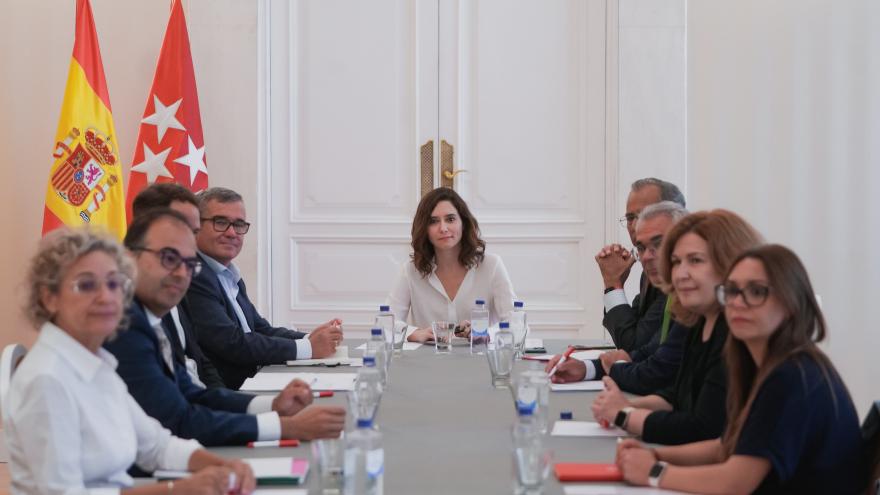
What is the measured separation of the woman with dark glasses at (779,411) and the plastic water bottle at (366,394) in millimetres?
709

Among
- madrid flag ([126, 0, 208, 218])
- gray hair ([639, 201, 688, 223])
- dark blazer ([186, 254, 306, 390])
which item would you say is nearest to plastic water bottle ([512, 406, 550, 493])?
gray hair ([639, 201, 688, 223])

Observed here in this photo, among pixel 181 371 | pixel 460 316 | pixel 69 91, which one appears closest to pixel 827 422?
pixel 181 371

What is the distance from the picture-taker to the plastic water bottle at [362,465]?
1.96m

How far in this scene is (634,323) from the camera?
4.12 meters

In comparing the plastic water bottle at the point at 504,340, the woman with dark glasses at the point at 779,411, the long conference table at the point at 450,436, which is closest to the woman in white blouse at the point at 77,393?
the long conference table at the point at 450,436

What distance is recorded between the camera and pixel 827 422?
210 centimetres

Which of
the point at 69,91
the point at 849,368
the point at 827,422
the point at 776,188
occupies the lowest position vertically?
the point at 849,368

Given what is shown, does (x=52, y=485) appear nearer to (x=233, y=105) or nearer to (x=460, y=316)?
(x=460, y=316)

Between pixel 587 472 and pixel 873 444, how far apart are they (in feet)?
1.95

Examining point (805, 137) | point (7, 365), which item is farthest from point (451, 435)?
point (805, 137)

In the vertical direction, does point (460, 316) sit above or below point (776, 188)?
below

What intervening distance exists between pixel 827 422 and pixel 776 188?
3.87 metres

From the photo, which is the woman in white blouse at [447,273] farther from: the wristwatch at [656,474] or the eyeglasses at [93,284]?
the eyeglasses at [93,284]

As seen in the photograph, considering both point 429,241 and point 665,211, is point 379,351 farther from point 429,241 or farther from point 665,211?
point 429,241
